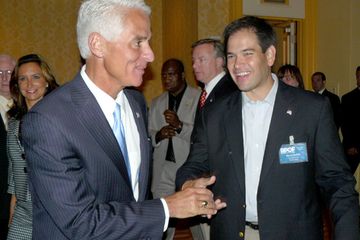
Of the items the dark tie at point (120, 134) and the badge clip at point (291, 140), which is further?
the badge clip at point (291, 140)

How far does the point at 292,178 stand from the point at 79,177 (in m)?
1.07

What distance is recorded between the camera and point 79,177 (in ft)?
5.23

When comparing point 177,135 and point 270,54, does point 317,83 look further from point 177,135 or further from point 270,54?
point 270,54

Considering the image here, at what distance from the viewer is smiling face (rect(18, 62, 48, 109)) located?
10.5 ft

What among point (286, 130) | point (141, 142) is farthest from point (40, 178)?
point (286, 130)

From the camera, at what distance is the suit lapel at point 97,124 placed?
168 centimetres

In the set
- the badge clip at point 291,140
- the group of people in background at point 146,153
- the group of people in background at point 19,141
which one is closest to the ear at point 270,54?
the group of people in background at point 146,153

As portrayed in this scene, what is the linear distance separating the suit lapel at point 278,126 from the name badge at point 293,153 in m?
0.03

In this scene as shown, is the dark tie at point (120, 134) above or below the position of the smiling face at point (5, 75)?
Answer: below

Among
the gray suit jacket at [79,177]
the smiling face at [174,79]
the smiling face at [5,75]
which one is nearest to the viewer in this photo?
the gray suit jacket at [79,177]

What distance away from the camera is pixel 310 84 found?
8531 millimetres

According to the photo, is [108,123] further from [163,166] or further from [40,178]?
[163,166]

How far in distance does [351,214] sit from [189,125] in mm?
2551

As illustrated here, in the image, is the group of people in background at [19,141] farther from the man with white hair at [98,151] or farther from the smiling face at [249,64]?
the smiling face at [249,64]
